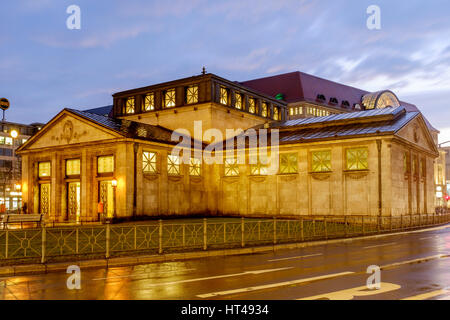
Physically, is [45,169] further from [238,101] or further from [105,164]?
[238,101]

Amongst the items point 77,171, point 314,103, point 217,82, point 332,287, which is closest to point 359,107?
point 314,103

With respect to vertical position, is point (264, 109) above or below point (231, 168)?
above

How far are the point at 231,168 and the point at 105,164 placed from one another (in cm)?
1151

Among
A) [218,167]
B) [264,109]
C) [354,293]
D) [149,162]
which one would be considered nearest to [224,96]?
[264,109]

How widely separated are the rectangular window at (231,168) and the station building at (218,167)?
0.09 m

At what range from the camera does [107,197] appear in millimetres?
37062

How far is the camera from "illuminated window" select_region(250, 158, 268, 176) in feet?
129

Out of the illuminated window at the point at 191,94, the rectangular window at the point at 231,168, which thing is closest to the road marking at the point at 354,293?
the rectangular window at the point at 231,168

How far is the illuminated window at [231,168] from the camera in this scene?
4109 cm

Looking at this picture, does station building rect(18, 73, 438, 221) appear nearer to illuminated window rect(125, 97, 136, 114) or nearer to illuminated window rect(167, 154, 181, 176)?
illuminated window rect(167, 154, 181, 176)

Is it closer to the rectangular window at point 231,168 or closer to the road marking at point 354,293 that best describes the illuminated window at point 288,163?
the rectangular window at point 231,168

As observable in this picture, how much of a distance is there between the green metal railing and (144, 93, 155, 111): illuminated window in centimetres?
2386

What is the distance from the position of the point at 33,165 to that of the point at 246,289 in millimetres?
37300
